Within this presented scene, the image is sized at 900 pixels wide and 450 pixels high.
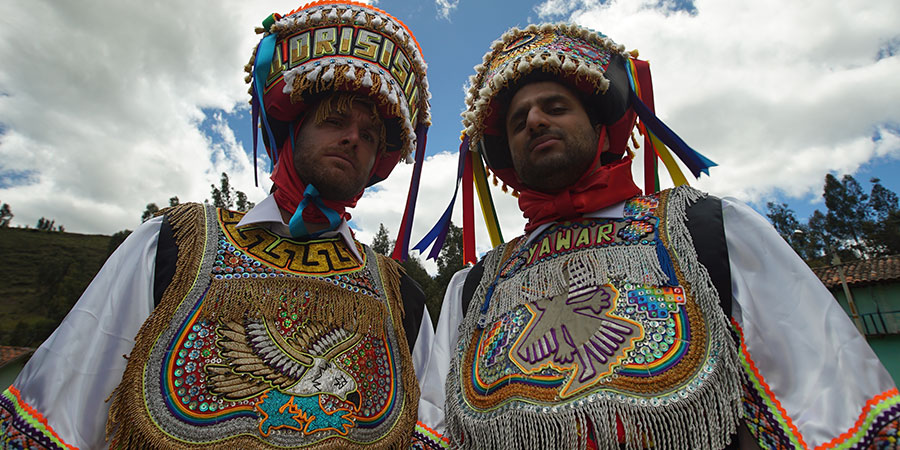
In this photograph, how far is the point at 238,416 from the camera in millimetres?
1912

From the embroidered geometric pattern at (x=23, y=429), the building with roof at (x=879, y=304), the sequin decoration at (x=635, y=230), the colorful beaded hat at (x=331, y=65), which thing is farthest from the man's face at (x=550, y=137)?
the building with roof at (x=879, y=304)

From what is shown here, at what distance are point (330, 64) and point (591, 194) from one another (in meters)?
1.61

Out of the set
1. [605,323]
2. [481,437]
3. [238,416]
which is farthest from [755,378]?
[238,416]

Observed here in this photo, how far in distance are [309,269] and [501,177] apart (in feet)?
3.98

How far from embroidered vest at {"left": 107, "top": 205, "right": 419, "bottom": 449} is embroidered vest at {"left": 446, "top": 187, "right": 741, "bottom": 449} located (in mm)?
414

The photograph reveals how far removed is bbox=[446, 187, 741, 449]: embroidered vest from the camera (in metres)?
1.52

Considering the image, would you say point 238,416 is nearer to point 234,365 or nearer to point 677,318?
point 234,365

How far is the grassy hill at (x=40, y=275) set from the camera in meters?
35.7

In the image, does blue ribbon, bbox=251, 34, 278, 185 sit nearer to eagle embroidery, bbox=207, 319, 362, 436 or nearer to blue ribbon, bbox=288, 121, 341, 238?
blue ribbon, bbox=288, 121, 341, 238

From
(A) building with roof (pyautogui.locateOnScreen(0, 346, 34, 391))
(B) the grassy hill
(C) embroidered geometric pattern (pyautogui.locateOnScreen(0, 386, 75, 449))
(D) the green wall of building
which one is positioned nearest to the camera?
(C) embroidered geometric pattern (pyautogui.locateOnScreen(0, 386, 75, 449))

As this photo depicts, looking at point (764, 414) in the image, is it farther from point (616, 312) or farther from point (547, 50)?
point (547, 50)

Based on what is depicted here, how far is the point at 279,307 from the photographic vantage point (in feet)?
7.32

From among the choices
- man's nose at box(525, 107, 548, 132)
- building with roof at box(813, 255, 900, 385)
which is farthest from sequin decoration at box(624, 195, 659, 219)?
building with roof at box(813, 255, 900, 385)

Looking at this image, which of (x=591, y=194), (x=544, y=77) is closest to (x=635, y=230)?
(x=591, y=194)
